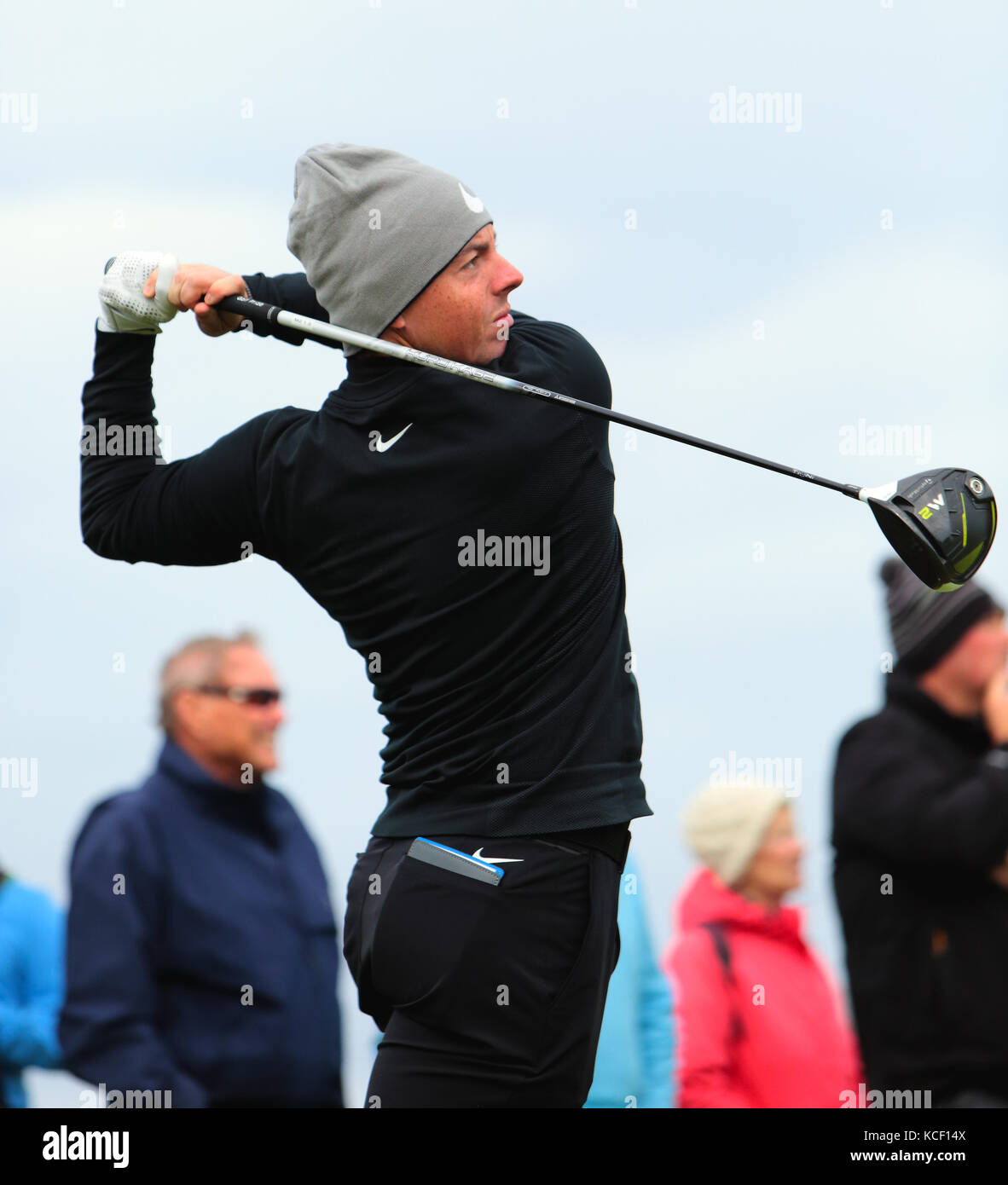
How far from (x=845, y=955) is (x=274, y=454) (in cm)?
200

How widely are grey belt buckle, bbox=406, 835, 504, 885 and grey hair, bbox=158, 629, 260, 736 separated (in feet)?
4.97

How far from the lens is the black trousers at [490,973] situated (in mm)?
3148

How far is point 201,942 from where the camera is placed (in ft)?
14.1

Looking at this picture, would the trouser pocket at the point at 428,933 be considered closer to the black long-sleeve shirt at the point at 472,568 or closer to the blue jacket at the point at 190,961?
the black long-sleeve shirt at the point at 472,568

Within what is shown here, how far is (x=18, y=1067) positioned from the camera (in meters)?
4.72

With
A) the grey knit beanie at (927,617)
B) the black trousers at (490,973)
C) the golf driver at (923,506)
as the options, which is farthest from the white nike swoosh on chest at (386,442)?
the grey knit beanie at (927,617)

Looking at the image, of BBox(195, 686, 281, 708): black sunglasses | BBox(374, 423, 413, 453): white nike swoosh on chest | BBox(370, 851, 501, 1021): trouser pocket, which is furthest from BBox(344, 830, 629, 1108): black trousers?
BBox(195, 686, 281, 708): black sunglasses

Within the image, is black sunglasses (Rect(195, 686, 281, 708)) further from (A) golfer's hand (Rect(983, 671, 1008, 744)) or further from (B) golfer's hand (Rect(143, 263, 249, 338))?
(A) golfer's hand (Rect(983, 671, 1008, 744))

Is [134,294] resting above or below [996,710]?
above

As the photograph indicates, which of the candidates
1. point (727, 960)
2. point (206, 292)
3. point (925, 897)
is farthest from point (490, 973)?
point (727, 960)

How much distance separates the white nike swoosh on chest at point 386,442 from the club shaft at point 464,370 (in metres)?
0.12

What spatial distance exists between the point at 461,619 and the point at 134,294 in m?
0.84

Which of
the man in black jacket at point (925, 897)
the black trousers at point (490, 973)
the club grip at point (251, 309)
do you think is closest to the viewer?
the black trousers at point (490, 973)

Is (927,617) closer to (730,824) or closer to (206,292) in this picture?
(730,824)
